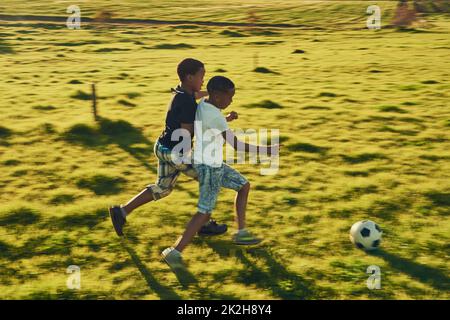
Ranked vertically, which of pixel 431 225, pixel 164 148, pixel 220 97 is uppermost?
pixel 220 97

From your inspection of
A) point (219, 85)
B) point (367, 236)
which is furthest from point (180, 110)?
point (367, 236)

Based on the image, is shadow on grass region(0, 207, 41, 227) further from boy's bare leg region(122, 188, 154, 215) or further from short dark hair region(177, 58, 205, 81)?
short dark hair region(177, 58, 205, 81)

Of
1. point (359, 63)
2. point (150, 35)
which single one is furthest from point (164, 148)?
point (150, 35)

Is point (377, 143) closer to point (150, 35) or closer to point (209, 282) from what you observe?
point (209, 282)

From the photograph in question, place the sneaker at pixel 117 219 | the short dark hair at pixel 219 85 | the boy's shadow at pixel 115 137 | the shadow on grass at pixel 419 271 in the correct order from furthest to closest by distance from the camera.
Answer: the boy's shadow at pixel 115 137 < the sneaker at pixel 117 219 < the short dark hair at pixel 219 85 < the shadow on grass at pixel 419 271

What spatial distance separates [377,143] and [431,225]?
14.2ft

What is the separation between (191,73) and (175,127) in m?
0.58

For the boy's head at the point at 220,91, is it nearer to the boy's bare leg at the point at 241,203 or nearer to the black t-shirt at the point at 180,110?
the black t-shirt at the point at 180,110

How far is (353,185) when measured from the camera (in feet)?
29.3

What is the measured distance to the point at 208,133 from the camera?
590 centimetres

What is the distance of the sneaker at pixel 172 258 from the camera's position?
6.03m
